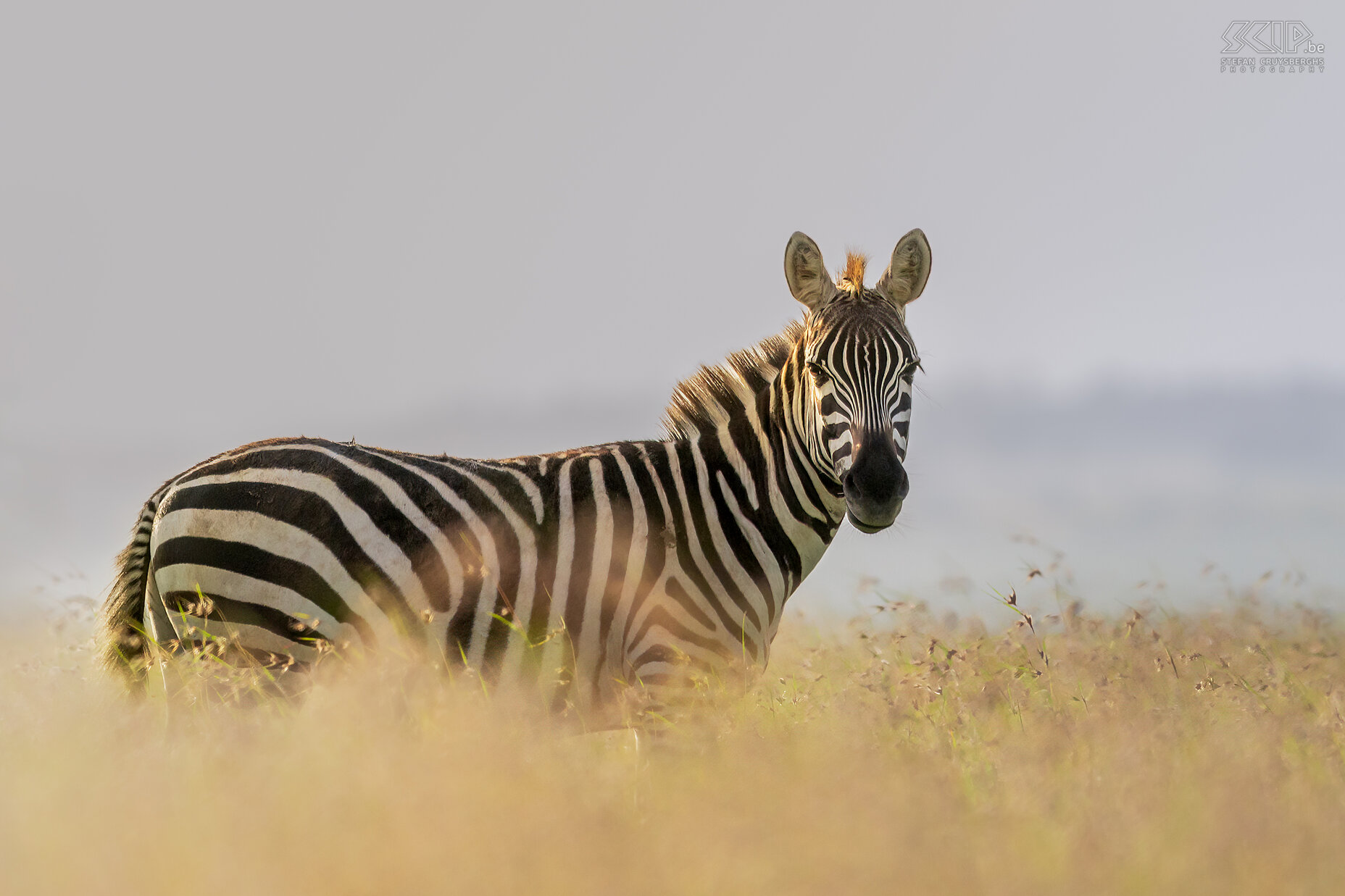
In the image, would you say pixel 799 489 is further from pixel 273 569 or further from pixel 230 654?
pixel 230 654

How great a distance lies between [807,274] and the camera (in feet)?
19.9

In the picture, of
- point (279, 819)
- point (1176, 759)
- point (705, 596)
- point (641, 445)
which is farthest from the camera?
point (641, 445)

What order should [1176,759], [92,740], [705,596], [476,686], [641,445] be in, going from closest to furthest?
[1176,759], [92,740], [476,686], [705,596], [641,445]

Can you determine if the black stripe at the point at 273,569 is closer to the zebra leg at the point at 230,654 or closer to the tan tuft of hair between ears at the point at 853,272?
the zebra leg at the point at 230,654

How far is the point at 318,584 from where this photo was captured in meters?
4.91

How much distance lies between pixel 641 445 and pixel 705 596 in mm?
1051

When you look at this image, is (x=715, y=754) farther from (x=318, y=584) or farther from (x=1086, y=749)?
(x=318, y=584)

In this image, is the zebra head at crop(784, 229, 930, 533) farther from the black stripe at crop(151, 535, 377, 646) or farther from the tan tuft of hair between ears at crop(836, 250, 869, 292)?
the black stripe at crop(151, 535, 377, 646)

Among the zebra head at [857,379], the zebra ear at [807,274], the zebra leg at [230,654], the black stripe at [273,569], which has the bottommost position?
the zebra leg at [230,654]

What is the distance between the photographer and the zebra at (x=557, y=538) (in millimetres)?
4930

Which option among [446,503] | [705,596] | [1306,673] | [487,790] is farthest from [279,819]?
[1306,673]

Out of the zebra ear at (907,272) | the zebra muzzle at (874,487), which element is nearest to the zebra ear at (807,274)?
the zebra ear at (907,272)

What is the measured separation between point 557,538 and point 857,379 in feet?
6.02

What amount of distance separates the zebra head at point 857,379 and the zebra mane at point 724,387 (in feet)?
0.93
